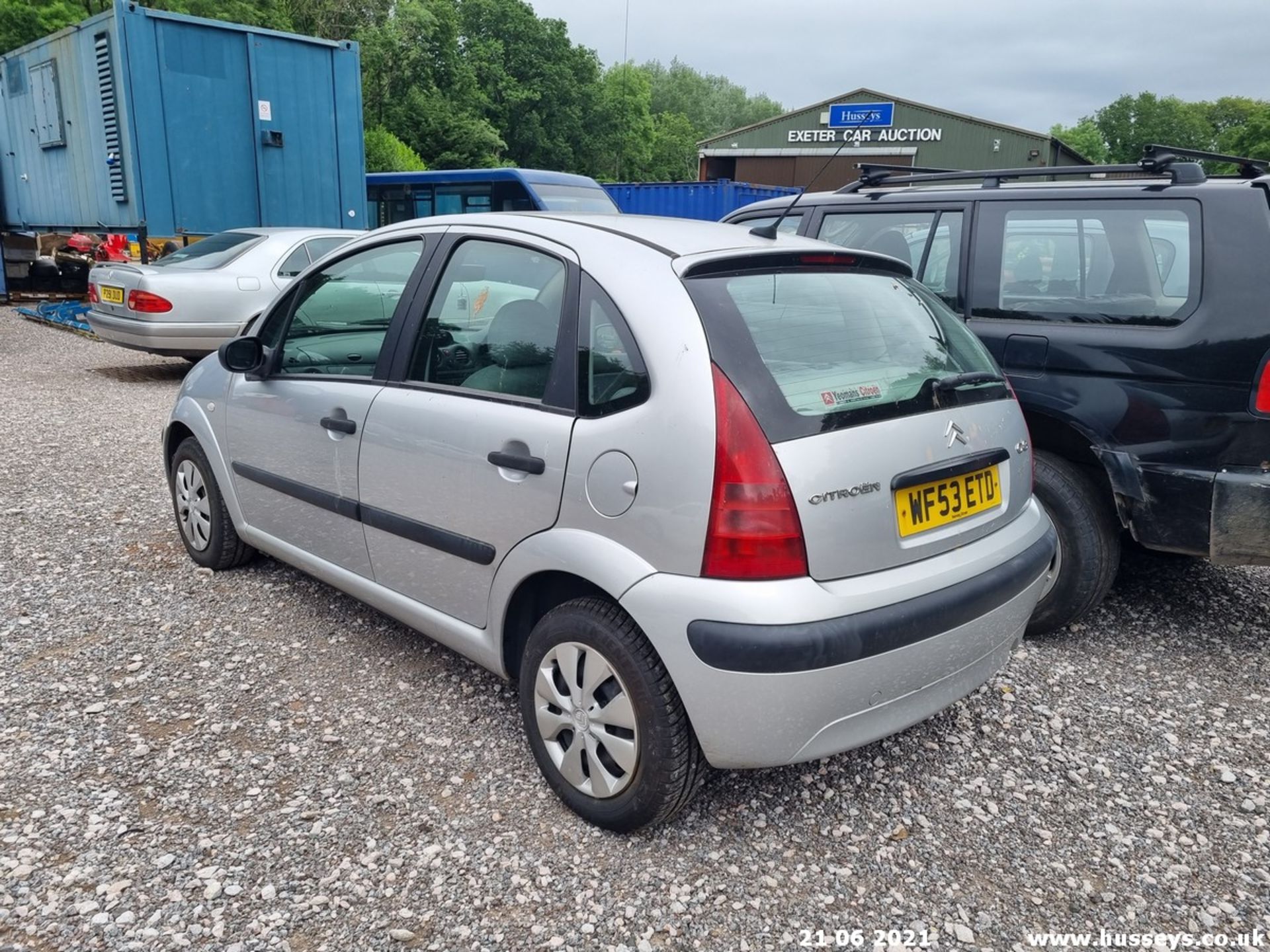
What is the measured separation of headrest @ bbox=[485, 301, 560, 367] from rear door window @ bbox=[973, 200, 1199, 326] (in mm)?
2061

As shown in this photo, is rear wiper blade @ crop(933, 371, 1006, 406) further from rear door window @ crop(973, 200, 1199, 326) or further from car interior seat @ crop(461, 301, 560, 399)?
car interior seat @ crop(461, 301, 560, 399)

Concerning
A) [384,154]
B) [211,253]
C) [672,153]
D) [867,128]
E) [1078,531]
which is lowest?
[1078,531]

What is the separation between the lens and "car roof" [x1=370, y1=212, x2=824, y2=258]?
262cm

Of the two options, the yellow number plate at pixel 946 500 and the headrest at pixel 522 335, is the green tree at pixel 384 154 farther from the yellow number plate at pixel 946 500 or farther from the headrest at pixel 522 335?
the yellow number plate at pixel 946 500

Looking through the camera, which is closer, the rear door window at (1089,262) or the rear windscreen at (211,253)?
the rear door window at (1089,262)

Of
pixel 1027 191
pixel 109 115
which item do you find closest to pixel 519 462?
pixel 1027 191

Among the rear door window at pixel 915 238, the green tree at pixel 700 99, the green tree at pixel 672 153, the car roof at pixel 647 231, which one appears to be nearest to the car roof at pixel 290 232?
the rear door window at pixel 915 238

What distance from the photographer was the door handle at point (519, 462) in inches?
98.5

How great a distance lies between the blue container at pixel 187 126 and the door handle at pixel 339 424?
8.62 m

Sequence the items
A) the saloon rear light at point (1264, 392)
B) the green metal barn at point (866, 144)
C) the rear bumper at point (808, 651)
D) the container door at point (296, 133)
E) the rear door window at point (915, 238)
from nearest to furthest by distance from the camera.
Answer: the rear bumper at point (808, 651) < the saloon rear light at point (1264, 392) < the rear door window at point (915, 238) < the container door at point (296, 133) < the green metal barn at point (866, 144)

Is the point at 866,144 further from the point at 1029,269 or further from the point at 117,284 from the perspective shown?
the point at 1029,269

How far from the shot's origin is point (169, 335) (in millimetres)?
8570

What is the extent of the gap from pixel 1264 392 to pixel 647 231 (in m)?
2.14

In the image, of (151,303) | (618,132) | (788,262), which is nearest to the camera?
(788,262)
